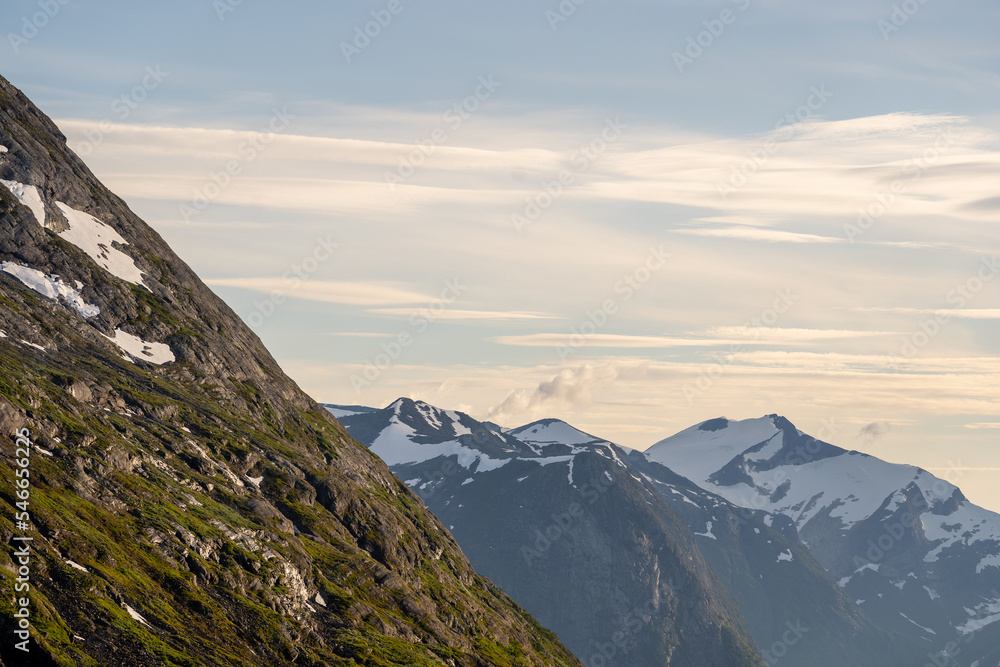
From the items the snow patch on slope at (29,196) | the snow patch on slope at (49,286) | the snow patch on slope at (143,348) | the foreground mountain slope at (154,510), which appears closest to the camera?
the foreground mountain slope at (154,510)

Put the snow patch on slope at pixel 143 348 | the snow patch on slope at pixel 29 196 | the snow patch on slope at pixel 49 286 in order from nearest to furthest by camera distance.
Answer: the snow patch on slope at pixel 49 286
the snow patch on slope at pixel 143 348
the snow patch on slope at pixel 29 196

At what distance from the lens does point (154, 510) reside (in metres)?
120

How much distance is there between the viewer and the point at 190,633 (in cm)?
10050

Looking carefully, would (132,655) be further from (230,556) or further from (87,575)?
(230,556)

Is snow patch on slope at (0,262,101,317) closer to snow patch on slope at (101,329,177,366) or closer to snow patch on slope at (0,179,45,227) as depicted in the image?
snow patch on slope at (101,329,177,366)

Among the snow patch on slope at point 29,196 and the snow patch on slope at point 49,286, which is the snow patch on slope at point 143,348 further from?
the snow patch on slope at point 29,196

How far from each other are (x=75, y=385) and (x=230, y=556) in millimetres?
37628

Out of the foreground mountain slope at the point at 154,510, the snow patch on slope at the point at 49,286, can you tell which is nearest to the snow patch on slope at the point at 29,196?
the foreground mountain slope at the point at 154,510

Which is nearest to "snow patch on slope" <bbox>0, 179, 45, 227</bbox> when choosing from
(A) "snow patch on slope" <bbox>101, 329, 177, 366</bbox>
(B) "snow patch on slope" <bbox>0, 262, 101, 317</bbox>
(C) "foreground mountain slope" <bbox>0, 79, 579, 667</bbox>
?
(C) "foreground mountain slope" <bbox>0, 79, 579, 667</bbox>

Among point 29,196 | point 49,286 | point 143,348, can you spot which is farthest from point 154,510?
point 29,196

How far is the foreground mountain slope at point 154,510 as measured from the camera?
9344 centimetres

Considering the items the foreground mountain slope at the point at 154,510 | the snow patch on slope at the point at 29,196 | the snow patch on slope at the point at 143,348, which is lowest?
the foreground mountain slope at the point at 154,510

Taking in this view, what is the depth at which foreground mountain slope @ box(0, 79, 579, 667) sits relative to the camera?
93.4 meters

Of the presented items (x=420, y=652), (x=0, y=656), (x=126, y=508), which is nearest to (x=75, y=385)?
(x=126, y=508)
